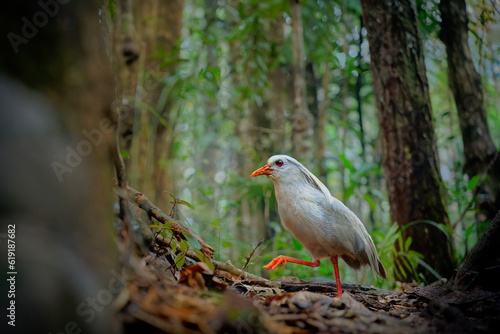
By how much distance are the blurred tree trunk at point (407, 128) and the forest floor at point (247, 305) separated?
165 centimetres

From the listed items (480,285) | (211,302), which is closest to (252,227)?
(480,285)

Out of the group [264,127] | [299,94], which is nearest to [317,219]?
[299,94]

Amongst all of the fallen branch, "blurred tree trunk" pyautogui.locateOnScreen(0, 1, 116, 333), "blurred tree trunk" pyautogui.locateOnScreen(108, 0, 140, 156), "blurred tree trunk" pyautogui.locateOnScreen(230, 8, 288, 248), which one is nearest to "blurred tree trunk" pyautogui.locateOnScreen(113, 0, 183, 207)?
"blurred tree trunk" pyautogui.locateOnScreen(108, 0, 140, 156)

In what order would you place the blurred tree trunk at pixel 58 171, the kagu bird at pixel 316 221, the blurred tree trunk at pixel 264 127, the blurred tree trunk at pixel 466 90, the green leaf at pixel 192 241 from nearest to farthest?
the blurred tree trunk at pixel 58 171, the green leaf at pixel 192 241, the kagu bird at pixel 316 221, the blurred tree trunk at pixel 466 90, the blurred tree trunk at pixel 264 127

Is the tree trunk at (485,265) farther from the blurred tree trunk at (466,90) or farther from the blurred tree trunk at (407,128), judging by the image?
the blurred tree trunk at (466,90)

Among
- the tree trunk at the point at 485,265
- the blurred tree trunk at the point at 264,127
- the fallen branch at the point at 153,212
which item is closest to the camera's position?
the fallen branch at the point at 153,212

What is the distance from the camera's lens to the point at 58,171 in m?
1.35

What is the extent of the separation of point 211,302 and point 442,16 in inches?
230

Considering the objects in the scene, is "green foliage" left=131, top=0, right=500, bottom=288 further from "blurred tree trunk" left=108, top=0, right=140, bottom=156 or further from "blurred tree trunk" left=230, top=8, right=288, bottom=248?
"blurred tree trunk" left=108, top=0, right=140, bottom=156

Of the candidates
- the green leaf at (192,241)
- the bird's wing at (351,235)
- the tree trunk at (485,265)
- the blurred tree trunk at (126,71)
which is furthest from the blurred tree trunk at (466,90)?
the blurred tree trunk at (126,71)

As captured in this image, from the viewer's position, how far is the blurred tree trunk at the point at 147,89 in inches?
209

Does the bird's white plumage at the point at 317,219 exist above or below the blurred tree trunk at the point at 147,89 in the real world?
below

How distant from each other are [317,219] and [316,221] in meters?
0.02

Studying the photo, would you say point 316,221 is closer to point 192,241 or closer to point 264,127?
point 192,241
